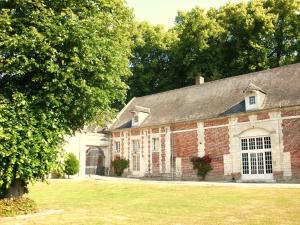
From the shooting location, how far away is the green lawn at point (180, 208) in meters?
8.80

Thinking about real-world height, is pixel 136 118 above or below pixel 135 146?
above

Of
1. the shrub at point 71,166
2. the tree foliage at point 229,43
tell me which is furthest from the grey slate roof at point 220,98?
the tree foliage at point 229,43

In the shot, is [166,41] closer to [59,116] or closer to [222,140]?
[222,140]

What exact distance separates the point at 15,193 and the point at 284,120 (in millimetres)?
15749

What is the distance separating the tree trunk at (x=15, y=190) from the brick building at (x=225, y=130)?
14871 millimetres

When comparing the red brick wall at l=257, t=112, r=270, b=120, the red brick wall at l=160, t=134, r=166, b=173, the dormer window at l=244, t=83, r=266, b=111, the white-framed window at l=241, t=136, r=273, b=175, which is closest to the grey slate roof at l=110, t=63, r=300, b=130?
the dormer window at l=244, t=83, r=266, b=111

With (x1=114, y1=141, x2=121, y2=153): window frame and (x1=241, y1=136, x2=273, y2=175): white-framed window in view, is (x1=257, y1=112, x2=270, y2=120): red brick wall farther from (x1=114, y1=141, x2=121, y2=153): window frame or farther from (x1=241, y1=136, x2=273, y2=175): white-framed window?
(x1=114, y1=141, x2=121, y2=153): window frame

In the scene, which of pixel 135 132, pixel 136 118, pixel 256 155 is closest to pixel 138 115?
pixel 136 118

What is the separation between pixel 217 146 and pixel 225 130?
1208 millimetres

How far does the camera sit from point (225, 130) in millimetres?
23188

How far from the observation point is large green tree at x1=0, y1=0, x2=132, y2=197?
9.71m

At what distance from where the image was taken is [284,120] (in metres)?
20.7

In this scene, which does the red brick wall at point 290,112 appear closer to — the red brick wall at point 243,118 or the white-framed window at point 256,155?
the white-framed window at point 256,155

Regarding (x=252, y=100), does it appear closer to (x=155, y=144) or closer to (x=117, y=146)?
(x=155, y=144)
